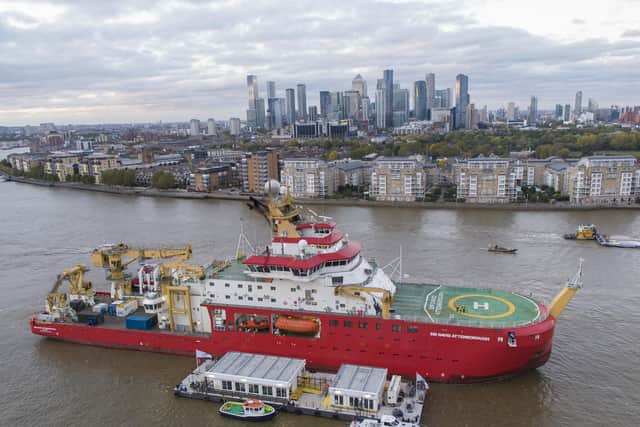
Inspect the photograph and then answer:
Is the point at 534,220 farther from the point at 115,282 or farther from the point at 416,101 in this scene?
the point at 416,101

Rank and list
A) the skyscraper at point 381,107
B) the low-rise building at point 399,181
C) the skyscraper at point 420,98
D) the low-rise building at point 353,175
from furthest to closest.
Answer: the skyscraper at point 420,98 < the skyscraper at point 381,107 < the low-rise building at point 353,175 < the low-rise building at point 399,181

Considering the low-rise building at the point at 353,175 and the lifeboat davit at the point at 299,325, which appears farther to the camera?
the low-rise building at the point at 353,175

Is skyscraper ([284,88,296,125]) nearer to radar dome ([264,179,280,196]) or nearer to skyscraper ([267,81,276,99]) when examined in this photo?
skyscraper ([267,81,276,99])

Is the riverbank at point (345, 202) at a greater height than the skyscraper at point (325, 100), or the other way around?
the skyscraper at point (325, 100)

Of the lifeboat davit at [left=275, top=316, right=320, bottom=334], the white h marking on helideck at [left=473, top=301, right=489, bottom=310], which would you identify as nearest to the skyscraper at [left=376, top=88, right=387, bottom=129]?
the white h marking on helideck at [left=473, top=301, right=489, bottom=310]

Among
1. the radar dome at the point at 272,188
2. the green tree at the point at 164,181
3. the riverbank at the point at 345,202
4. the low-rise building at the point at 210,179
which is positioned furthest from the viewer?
the green tree at the point at 164,181

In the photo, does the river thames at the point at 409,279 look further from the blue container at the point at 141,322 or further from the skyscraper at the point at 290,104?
the skyscraper at the point at 290,104

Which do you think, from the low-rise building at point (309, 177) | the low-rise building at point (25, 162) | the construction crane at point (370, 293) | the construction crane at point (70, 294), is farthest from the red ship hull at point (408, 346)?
the low-rise building at point (25, 162)
